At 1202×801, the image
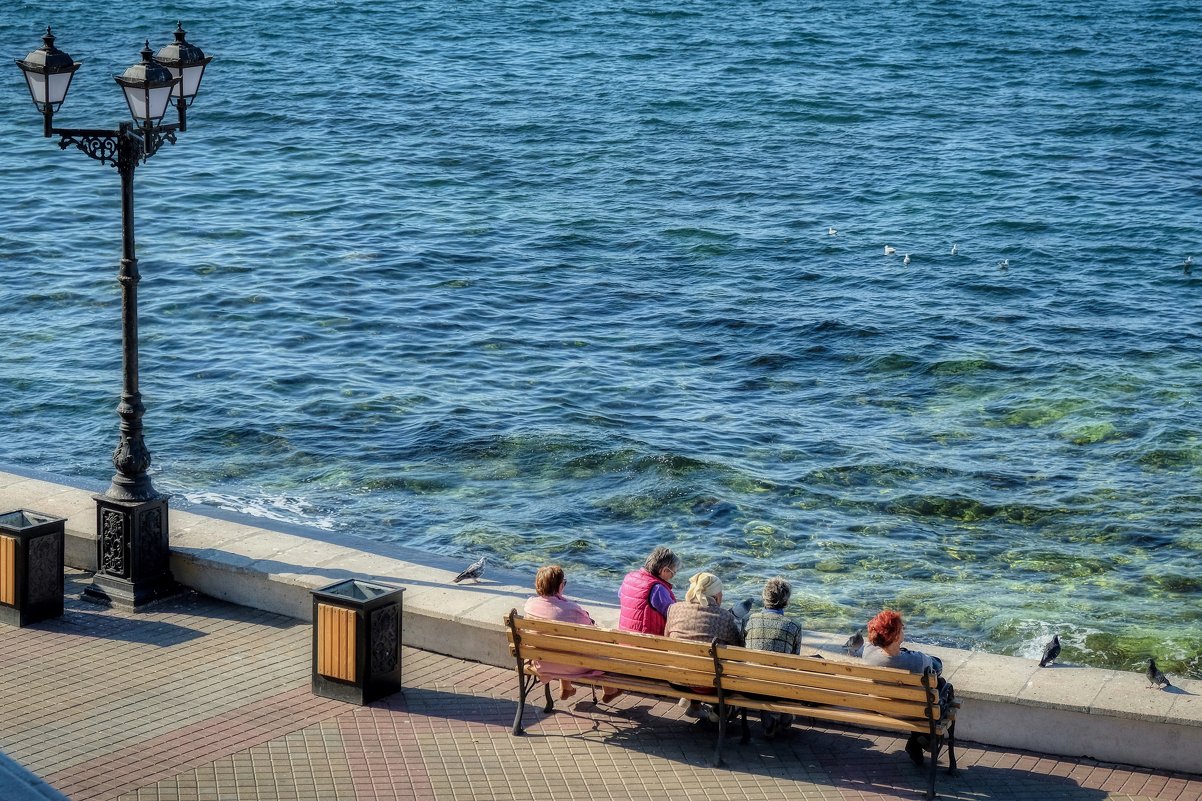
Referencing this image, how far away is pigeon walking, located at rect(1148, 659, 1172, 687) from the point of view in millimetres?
10289

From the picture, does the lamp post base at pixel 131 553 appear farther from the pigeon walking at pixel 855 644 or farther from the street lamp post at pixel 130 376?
the pigeon walking at pixel 855 644

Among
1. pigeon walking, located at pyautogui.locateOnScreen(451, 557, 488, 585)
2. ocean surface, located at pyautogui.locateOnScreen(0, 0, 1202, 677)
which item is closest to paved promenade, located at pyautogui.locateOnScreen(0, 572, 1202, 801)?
pigeon walking, located at pyautogui.locateOnScreen(451, 557, 488, 585)

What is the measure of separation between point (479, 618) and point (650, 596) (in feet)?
5.19

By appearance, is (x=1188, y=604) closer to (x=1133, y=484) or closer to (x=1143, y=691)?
(x=1133, y=484)

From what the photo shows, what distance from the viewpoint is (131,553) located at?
513 inches

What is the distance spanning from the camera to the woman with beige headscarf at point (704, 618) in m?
10.6

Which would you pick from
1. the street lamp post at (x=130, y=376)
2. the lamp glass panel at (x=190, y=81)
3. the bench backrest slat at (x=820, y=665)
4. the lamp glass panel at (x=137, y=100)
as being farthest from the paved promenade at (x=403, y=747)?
the lamp glass panel at (x=190, y=81)

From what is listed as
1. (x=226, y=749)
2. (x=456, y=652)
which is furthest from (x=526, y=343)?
(x=226, y=749)

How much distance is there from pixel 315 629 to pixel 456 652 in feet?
4.35

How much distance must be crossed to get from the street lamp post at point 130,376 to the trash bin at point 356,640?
2.58 metres

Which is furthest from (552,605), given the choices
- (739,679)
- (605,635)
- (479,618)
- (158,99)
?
(158,99)

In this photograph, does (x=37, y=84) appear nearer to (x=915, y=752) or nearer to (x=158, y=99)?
(x=158, y=99)

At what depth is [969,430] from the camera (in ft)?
71.9

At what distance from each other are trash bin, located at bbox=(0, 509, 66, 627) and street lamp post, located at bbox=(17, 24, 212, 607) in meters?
0.58
